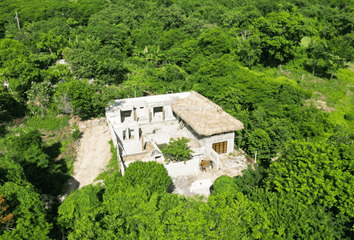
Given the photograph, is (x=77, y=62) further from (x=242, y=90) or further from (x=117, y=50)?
(x=242, y=90)

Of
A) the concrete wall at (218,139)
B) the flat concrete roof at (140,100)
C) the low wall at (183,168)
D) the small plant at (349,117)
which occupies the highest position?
the flat concrete roof at (140,100)

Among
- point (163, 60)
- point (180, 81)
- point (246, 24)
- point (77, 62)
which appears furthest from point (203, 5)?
point (77, 62)

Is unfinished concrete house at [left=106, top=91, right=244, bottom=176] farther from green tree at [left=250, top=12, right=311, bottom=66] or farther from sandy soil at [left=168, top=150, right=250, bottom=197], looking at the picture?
green tree at [left=250, top=12, right=311, bottom=66]

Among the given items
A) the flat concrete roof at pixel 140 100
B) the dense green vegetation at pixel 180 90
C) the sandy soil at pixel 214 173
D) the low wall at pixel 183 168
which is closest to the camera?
the dense green vegetation at pixel 180 90

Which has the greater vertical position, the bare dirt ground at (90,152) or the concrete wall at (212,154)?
the concrete wall at (212,154)

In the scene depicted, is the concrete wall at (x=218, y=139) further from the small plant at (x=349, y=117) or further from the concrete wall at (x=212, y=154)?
the small plant at (x=349, y=117)

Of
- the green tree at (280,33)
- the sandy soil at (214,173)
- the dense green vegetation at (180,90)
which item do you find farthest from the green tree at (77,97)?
the green tree at (280,33)

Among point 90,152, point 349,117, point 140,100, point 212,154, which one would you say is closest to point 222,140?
point 212,154
